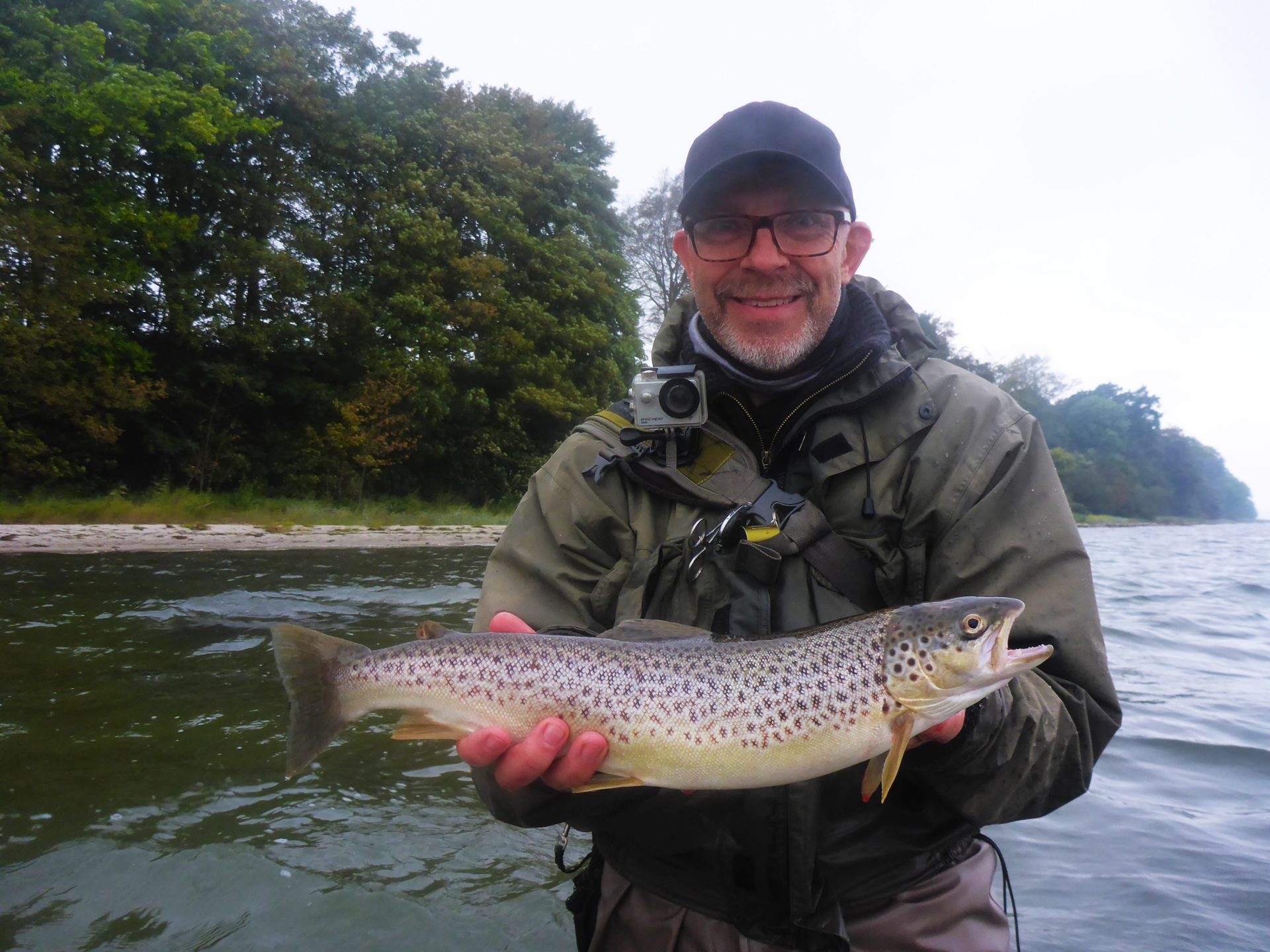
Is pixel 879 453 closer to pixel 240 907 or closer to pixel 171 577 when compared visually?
pixel 240 907

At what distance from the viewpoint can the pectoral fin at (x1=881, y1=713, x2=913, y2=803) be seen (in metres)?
2.27

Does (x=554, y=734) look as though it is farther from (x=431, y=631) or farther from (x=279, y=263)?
(x=279, y=263)

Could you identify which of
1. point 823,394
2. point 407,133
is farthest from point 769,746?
point 407,133

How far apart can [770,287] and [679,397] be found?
1.79 feet

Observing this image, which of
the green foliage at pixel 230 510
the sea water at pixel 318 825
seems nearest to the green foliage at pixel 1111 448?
the green foliage at pixel 230 510

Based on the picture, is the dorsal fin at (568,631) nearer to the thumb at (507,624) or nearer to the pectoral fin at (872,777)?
the thumb at (507,624)

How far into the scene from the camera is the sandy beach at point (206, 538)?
46.2ft

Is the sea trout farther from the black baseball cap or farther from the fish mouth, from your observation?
the black baseball cap

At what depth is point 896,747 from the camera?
233 cm

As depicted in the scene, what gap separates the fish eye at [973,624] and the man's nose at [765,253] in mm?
1375

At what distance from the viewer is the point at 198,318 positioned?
75.0 feet

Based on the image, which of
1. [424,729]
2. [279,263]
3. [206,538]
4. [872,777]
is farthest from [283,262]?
[872,777]

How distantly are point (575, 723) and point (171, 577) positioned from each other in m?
11.3

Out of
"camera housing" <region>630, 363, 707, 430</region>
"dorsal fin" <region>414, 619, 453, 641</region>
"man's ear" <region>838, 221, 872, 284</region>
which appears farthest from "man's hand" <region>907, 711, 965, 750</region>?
"man's ear" <region>838, 221, 872, 284</region>
